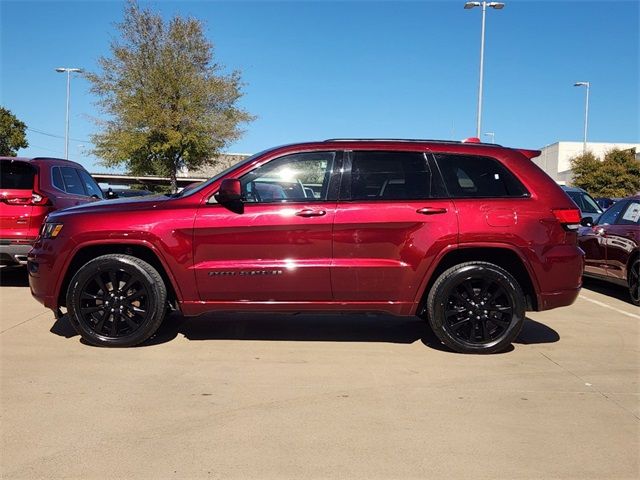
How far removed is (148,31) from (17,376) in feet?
75.1

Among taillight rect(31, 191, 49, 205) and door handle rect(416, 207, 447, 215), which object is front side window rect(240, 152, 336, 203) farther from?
taillight rect(31, 191, 49, 205)

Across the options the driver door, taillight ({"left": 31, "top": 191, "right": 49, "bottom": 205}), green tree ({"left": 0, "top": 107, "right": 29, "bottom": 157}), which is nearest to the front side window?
the driver door

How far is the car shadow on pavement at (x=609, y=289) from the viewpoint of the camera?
27.8 ft

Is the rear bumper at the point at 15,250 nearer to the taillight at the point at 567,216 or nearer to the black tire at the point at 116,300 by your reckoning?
the black tire at the point at 116,300

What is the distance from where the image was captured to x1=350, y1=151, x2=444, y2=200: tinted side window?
16.3ft

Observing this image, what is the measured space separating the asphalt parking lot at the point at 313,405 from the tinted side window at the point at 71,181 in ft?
9.35

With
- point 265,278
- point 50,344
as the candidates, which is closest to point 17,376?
point 50,344

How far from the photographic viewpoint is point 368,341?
5473 millimetres

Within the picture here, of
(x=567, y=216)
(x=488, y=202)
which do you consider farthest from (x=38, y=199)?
(x=567, y=216)

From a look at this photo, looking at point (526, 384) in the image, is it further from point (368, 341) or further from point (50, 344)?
point (50, 344)

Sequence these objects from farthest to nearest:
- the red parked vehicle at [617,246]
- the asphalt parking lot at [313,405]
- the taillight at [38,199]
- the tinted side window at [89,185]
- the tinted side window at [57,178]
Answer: the tinted side window at [89,185]
the tinted side window at [57,178]
the red parked vehicle at [617,246]
the taillight at [38,199]
the asphalt parking lot at [313,405]

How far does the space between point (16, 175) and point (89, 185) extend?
59.1 inches

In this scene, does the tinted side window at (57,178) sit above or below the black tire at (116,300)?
above

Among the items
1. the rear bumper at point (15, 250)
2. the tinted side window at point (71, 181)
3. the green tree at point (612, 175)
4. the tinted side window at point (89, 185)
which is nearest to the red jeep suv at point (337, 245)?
the rear bumper at point (15, 250)
